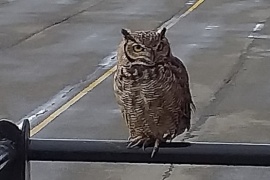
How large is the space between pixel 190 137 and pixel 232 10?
11.8 metres

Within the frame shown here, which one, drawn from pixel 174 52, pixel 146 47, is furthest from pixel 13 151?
pixel 174 52

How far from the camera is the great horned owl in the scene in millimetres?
2832

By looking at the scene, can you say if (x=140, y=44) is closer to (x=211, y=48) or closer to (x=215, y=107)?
(x=215, y=107)

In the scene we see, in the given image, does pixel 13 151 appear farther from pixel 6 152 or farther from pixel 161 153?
pixel 161 153

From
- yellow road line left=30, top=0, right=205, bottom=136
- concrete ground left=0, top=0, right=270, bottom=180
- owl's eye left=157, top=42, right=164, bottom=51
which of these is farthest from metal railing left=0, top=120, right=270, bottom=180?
yellow road line left=30, top=0, right=205, bottom=136

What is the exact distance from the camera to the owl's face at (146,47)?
2.79m

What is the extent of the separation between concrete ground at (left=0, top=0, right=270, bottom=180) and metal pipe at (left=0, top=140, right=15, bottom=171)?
570cm

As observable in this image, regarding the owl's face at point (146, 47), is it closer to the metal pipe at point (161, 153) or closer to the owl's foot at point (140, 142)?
the owl's foot at point (140, 142)

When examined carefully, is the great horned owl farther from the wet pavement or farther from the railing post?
the wet pavement

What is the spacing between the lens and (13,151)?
1903 mm

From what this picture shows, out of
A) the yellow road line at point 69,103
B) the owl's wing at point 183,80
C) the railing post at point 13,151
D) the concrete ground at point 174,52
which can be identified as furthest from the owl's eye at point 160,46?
the yellow road line at point 69,103

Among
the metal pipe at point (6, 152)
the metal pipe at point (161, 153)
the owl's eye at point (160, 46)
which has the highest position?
the metal pipe at point (6, 152)

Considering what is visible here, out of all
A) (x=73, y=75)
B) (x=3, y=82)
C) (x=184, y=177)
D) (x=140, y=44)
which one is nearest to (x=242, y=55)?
(x=73, y=75)

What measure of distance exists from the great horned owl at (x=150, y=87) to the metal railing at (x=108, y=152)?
477 millimetres
